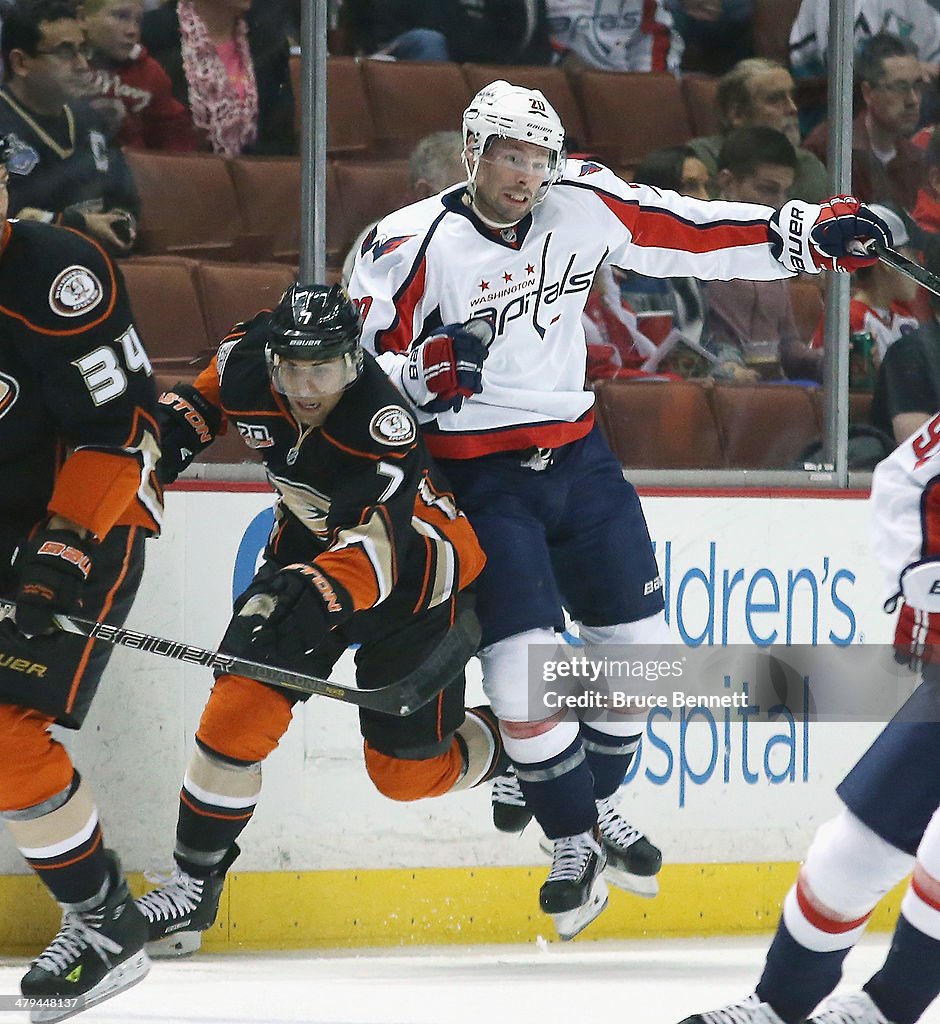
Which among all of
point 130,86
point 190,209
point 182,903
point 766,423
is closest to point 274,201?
point 190,209

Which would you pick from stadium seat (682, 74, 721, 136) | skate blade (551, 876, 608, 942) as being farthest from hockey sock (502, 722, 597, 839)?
stadium seat (682, 74, 721, 136)

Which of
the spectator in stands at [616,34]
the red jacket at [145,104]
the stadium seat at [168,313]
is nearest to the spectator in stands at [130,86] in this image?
the red jacket at [145,104]

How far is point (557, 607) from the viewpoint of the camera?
11.3 feet

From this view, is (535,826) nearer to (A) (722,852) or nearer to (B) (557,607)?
(A) (722,852)

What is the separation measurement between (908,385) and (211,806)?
2314mm

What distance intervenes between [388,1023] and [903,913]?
3.76ft

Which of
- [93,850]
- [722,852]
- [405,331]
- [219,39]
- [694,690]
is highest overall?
[219,39]

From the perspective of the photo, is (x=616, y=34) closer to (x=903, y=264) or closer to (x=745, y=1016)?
(x=903, y=264)

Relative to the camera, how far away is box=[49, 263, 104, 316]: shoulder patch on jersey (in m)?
2.96

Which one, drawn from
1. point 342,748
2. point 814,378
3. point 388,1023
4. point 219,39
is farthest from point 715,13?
point 388,1023

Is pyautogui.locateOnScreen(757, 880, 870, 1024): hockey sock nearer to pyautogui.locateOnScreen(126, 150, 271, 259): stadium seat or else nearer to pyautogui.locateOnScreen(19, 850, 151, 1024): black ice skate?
pyautogui.locateOnScreen(19, 850, 151, 1024): black ice skate

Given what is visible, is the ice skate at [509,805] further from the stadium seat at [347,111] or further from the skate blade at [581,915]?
the stadium seat at [347,111]

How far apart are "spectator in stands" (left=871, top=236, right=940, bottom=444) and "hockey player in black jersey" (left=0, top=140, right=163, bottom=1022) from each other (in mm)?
2257

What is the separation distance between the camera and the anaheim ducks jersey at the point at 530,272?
3396mm
